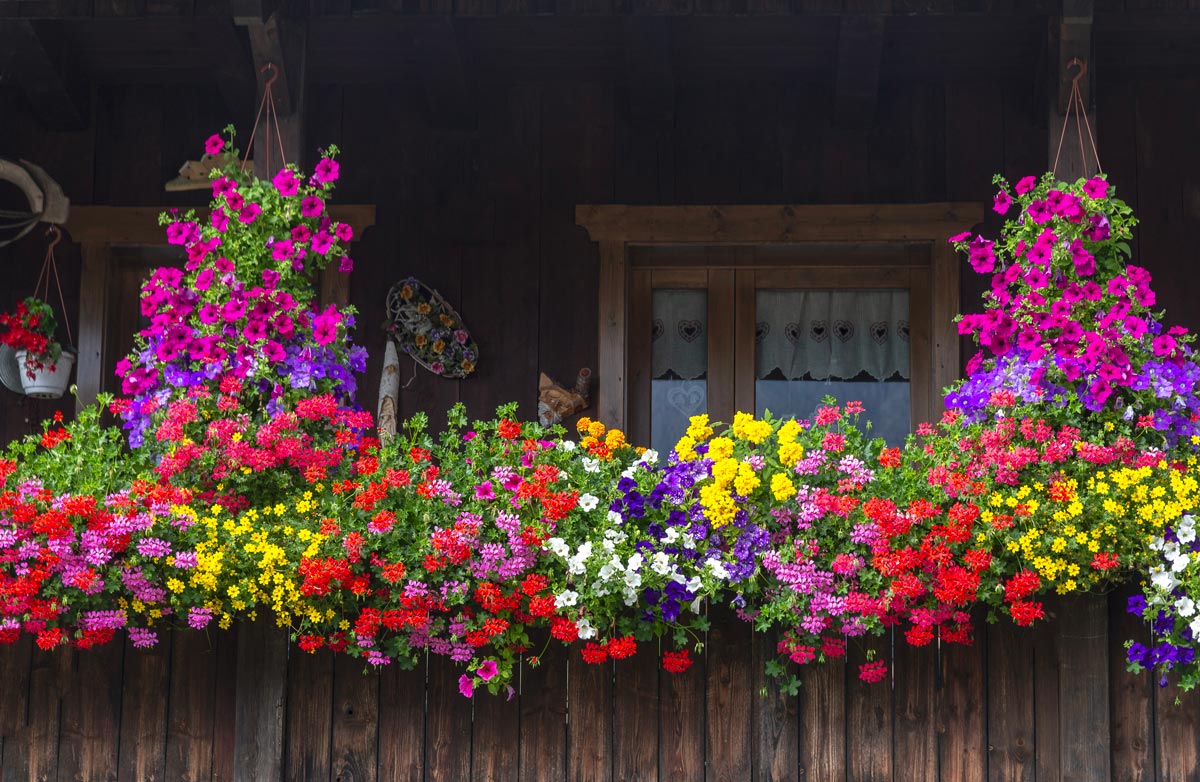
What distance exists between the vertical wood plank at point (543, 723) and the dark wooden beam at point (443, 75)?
2.56 m

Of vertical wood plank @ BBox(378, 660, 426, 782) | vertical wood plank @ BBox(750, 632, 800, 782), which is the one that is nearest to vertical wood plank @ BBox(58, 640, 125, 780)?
vertical wood plank @ BBox(378, 660, 426, 782)

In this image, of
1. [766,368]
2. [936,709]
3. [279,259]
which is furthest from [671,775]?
[766,368]

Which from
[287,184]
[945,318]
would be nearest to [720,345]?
[945,318]

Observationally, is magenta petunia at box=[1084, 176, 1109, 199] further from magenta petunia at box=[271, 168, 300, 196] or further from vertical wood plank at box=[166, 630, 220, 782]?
vertical wood plank at box=[166, 630, 220, 782]

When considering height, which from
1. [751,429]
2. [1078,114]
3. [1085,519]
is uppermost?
[1078,114]

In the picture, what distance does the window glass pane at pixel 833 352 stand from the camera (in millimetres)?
5922

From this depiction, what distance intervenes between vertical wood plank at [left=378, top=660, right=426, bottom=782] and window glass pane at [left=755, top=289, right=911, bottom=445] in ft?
7.75

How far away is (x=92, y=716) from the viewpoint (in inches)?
163

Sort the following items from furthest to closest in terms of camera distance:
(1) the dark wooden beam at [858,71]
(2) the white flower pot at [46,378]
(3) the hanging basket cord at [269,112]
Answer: (2) the white flower pot at [46,378] → (1) the dark wooden beam at [858,71] → (3) the hanging basket cord at [269,112]

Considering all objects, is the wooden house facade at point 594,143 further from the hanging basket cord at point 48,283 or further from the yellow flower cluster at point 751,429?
the yellow flower cluster at point 751,429

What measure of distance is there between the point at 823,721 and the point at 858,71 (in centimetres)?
269

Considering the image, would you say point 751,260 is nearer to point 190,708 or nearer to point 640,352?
point 640,352

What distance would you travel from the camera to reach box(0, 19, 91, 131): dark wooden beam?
556cm

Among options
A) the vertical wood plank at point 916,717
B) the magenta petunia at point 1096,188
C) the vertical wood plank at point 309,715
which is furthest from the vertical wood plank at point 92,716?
the magenta petunia at point 1096,188
